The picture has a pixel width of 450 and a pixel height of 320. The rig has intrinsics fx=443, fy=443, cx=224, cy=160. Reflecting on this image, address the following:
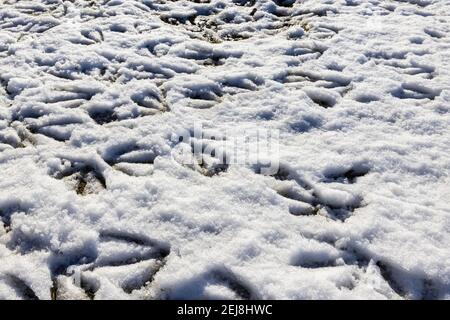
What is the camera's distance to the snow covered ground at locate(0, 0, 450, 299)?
222 cm

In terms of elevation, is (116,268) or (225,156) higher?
(225,156)

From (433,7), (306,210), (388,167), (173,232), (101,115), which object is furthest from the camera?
(433,7)

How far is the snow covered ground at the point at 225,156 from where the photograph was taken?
2.22 meters

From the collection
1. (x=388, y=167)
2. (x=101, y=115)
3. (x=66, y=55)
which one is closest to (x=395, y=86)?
(x=388, y=167)

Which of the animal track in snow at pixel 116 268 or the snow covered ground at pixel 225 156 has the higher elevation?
the snow covered ground at pixel 225 156

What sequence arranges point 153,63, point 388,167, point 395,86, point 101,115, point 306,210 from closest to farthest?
point 306,210, point 388,167, point 101,115, point 395,86, point 153,63

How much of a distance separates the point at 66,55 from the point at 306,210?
2.81 metres

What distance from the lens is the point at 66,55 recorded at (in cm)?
413

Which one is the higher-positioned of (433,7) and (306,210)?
(433,7)

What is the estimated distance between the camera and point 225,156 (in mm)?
2924

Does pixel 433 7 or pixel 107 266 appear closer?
pixel 107 266

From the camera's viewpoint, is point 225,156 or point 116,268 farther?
point 225,156

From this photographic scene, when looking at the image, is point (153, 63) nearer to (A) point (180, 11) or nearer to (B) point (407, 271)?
(A) point (180, 11)

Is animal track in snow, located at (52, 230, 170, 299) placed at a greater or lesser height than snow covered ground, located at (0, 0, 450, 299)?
lesser
